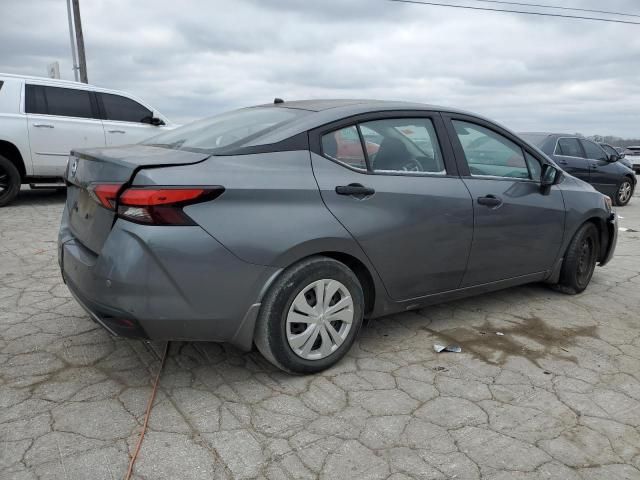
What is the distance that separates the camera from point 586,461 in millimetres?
2334

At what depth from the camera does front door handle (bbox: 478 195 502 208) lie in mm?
3596

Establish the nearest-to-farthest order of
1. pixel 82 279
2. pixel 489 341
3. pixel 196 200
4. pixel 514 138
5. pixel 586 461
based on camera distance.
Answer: pixel 586 461 < pixel 196 200 < pixel 82 279 < pixel 489 341 < pixel 514 138

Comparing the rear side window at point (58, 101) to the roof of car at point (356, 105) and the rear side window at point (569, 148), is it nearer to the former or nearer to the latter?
the roof of car at point (356, 105)

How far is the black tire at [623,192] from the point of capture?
11.6 m

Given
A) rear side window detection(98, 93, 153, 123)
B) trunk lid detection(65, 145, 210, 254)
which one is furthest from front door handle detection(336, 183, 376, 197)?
rear side window detection(98, 93, 153, 123)

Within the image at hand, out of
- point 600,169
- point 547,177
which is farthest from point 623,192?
point 547,177

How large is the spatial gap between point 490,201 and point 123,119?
23.8 feet

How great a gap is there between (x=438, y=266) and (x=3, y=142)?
7138 mm

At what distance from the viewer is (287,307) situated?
9.18ft

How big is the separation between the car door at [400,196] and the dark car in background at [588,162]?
734cm

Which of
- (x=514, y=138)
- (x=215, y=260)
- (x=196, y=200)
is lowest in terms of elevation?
(x=215, y=260)

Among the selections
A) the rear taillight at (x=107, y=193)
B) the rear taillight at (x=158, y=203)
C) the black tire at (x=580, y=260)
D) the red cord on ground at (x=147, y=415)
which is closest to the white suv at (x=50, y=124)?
the red cord on ground at (x=147, y=415)

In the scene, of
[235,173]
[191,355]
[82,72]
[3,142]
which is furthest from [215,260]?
[82,72]

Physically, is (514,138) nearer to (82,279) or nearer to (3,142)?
(82,279)
